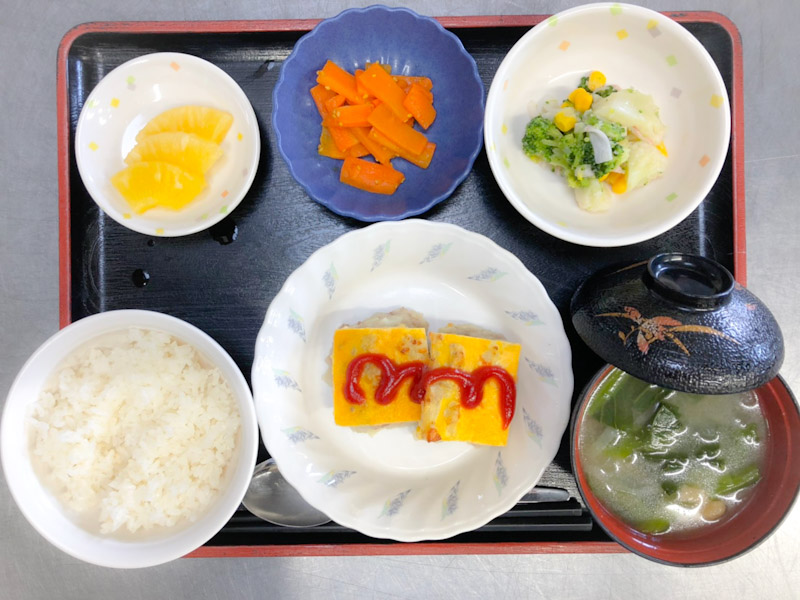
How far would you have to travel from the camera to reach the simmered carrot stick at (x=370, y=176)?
1.92 metres

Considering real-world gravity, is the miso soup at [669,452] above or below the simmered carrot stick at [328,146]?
below

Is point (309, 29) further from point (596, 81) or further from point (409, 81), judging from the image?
point (596, 81)

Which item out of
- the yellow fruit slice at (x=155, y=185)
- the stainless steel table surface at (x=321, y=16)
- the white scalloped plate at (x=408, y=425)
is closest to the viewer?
the white scalloped plate at (x=408, y=425)

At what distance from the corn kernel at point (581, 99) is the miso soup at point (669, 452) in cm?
94

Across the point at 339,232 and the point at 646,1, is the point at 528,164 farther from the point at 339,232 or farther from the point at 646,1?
the point at 646,1

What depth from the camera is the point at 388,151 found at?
1.97 m

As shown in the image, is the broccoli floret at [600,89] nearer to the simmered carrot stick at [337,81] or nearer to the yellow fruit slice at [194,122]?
the simmered carrot stick at [337,81]

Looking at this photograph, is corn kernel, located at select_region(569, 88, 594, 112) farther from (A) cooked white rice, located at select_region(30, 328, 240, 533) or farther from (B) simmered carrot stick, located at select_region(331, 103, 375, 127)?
(A) cooked white rice, located at select_region(30, 328, 240, 533)

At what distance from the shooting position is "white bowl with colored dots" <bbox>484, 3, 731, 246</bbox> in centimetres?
179

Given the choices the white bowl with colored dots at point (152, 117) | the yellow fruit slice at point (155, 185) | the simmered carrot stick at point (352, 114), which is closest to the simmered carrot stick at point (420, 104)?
the simmered carrot stick at point (352, 114)

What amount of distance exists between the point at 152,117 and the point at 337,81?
0.72 metres

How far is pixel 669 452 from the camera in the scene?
180 cm

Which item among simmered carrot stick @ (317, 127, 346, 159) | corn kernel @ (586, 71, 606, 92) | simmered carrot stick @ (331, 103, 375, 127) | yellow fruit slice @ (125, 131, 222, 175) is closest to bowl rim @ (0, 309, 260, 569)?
yellow fruit slice @ (125, 131, 222, 175)

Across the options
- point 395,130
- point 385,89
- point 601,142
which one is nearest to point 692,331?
point 601,142
